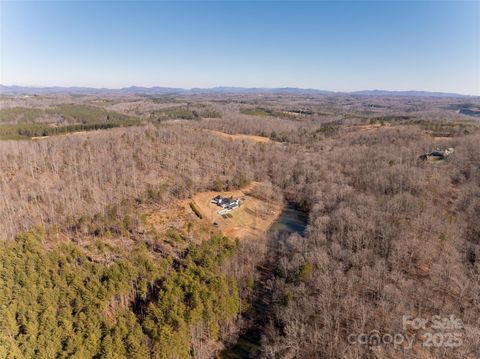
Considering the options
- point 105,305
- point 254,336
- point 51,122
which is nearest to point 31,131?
point 51,122

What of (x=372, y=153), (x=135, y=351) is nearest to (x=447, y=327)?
(x=135, y=351)

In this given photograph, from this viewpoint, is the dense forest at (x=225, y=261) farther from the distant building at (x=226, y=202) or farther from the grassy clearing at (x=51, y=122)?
the grassy clearing at (x=51, y=122)

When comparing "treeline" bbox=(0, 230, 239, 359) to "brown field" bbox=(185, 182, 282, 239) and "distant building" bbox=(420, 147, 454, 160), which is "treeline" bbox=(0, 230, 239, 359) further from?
"distant building" bbox=(420, 147, 454, 160)

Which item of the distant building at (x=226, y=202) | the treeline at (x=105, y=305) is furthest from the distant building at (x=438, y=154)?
the treeline at (x=105, y=305)

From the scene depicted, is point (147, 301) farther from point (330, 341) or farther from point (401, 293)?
point (401, 293)

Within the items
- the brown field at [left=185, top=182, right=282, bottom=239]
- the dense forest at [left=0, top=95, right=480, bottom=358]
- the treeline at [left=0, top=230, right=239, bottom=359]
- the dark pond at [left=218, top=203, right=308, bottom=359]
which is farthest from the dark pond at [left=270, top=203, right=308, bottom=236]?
the treeline at [left=0, top=230, right=239, bottom=359]

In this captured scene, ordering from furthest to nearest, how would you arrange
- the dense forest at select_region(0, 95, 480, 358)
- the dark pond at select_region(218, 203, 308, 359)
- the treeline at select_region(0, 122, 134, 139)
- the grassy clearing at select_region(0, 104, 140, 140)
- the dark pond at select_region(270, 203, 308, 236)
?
the grassy clearing at select_region(0, 104, 140, 140) → the treeline at select_region(0, 122, 134, 139) → the dark pond at select_region(270, 203, 308, 236) → the dark pond at select_region(218, 203, 308, 359) → the dense forest at select_region(0, 95, 480, 358)

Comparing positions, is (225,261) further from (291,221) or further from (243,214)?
(291,221)
